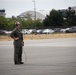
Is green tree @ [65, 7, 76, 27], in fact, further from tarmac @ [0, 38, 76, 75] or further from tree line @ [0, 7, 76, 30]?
tarmac @ [0, 38, 76, 75]

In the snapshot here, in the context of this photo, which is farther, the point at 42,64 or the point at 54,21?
the point at 54,21

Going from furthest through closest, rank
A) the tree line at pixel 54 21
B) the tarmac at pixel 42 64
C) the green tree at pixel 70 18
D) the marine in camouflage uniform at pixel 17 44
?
the green tree at pixel 70 18, the tree line at pixel 54 21, the marine in camouflage uniform at pixel 17 44, the tarmac at pixel 42 64

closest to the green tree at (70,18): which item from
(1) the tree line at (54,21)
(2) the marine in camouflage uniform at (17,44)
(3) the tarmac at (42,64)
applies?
(1) the tree line at (54,21)

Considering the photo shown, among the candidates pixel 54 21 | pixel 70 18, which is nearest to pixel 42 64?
pixel 54 21

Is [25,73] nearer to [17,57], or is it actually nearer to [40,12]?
[17,57]

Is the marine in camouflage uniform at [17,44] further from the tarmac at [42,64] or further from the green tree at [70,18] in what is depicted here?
the green tree at [70,18]

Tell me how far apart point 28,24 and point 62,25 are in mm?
10421

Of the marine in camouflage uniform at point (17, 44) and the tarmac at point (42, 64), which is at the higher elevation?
the marine in camouflage uniform at point (17, 44)

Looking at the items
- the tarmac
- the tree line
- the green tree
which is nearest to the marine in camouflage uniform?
the tarmac

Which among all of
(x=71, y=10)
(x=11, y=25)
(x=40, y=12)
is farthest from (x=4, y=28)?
(x=40, y=12)

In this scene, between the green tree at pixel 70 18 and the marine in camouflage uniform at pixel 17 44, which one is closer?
the marine in camouflage uniform at pixel 17 44

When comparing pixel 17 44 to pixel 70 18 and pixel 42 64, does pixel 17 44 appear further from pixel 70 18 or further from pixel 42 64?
pixel 70 18

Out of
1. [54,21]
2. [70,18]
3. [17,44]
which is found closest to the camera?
[17,44]

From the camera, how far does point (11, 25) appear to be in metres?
94.2
